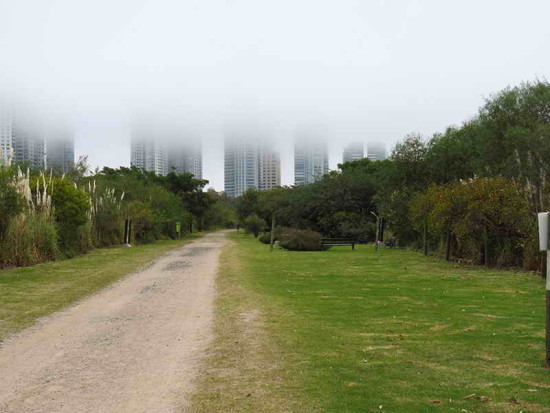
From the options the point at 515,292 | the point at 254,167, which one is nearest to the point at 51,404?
the point at 515,292

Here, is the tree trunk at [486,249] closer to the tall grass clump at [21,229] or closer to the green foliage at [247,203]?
the tall grass clump at [21,229]

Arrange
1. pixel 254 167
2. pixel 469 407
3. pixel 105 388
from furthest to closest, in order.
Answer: pixel 254 167
pixel 105 388
pixel 469 407

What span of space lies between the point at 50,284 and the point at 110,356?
9505 millimetres

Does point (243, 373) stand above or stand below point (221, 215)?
below

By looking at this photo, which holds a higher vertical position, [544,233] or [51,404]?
[544,233]

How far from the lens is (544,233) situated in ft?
21.6

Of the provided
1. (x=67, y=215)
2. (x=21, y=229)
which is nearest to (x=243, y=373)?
(x=21, y=229)

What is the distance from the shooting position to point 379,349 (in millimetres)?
7668

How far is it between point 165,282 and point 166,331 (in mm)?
7660

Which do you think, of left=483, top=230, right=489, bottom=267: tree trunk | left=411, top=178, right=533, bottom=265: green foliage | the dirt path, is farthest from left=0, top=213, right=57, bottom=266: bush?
left=483, top=230, right=489, bottom=267: tree trunk

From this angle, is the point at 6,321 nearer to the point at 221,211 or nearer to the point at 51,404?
the point at 51,404

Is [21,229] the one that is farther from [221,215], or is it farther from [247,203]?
[221,215]

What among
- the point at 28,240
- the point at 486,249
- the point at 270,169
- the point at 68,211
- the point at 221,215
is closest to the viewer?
the point at 486,249

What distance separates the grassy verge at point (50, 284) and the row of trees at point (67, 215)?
1.05 m
